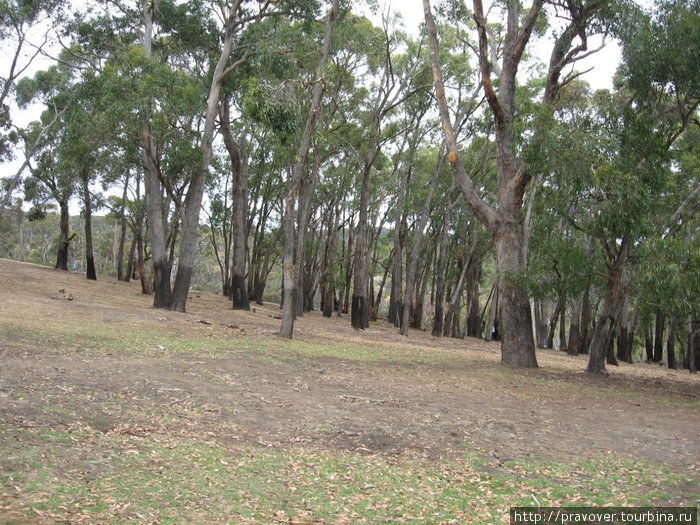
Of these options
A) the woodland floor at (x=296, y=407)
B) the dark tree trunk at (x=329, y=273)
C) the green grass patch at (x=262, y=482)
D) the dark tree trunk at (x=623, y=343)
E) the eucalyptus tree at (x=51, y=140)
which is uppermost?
the eucalyptus tree at (x=51, y=140)

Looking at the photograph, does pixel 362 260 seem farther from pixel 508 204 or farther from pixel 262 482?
pixel 262 482

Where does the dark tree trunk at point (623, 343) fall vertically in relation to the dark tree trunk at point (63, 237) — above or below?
below

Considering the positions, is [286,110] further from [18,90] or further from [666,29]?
[18,90]

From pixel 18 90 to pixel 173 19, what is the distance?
14.6 metres

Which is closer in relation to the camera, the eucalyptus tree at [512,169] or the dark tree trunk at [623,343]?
the eucalyptus tree at [512,169]

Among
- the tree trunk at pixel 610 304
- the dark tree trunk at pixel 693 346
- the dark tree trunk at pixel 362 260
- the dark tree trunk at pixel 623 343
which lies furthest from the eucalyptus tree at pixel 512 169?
the dark tree trunk at pixel 623 343

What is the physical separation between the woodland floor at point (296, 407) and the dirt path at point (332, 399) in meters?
0.03

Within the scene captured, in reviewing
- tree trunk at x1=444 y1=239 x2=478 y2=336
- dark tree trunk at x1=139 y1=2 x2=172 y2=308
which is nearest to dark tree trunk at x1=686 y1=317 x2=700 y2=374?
tree trunk at x1=444 y1=239 x2=478 y2=336

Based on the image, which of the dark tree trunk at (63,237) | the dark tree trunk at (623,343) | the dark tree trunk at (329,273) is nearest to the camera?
the dark tree trunk at (623,343)

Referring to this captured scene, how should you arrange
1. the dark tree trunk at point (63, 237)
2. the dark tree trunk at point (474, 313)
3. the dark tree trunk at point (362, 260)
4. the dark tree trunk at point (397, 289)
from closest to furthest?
the dark tree trunk at point (362, 260) < the dark tree trunk at point (63, 237) < the dark tree trunk at point (397, 289) < the dark tree trunk at point (474, 313)

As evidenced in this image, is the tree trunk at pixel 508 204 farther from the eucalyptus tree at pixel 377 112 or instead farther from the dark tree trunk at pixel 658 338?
the dark tree trunk at pixel 658 338

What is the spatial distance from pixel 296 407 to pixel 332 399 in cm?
81

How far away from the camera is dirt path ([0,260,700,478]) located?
21.1ft

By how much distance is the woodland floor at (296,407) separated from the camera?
566 centimetres
